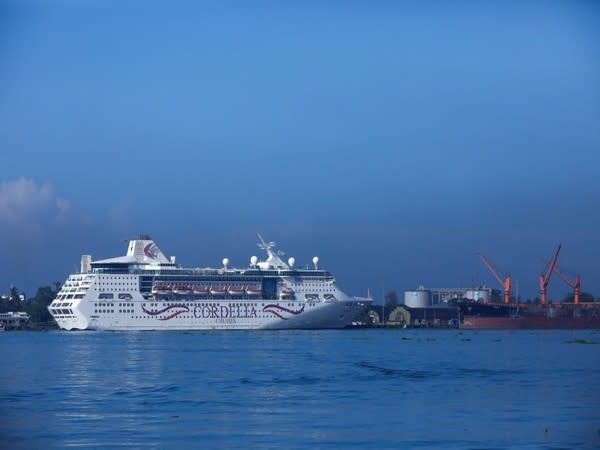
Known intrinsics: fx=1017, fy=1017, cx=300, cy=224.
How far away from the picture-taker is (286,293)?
11088 cm

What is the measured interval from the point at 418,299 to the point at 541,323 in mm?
46834

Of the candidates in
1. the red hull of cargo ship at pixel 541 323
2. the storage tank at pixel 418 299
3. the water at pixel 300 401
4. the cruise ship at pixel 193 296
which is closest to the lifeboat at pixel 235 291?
the cruise ship at pixel 193 296

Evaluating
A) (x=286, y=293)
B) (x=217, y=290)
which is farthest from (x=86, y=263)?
(x=286, y=293)

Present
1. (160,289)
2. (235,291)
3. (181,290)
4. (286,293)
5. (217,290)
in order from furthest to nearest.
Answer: (286,293)
(235,291)
(217,290)
(181,290)
(160,289)

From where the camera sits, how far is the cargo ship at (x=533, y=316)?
13075cm

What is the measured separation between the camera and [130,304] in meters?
103

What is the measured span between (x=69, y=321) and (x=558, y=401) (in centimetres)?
7648

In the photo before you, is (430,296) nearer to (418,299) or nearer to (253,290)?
(418,299)

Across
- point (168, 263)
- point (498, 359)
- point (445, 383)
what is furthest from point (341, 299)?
point (445, 383)

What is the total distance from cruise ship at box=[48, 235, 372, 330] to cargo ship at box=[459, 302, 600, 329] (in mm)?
24752

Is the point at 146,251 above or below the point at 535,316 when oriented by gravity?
above

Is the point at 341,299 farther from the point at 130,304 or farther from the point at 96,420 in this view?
the point at 96,420

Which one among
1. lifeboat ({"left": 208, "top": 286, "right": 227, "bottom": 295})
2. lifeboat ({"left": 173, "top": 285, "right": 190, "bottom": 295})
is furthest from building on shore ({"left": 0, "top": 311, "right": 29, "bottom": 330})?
lifeboat ({"left": 208, "top": 286, "right": 227, "bottom": 295})

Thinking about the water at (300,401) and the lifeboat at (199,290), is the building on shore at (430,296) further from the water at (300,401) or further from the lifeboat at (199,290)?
the water at (300,401)
